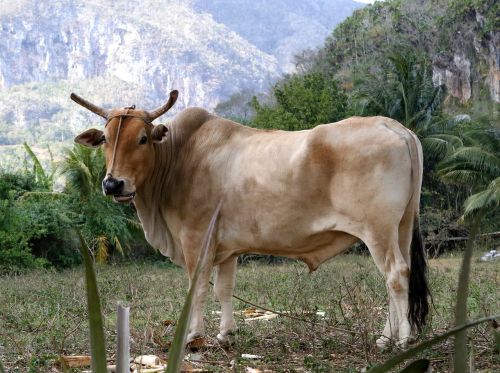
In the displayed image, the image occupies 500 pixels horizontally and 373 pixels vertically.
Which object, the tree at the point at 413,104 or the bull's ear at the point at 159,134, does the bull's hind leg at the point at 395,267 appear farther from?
the tree at the point at 413,104

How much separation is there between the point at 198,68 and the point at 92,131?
182754 mm

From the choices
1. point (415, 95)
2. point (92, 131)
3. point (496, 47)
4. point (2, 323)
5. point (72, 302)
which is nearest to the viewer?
point (92, 131)

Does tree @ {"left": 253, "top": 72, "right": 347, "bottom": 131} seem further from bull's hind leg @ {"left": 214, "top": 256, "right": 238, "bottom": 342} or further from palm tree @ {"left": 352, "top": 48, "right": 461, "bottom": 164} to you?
bull's hind leg @ {"left": 214, "top": 256, "right": 238, "bottom": 342}

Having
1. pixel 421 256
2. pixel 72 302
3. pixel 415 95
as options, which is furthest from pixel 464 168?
pixel 421 256

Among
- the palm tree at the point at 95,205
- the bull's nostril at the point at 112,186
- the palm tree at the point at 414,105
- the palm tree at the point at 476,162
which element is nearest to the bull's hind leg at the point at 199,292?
the bull's nostril at the point at 112,186

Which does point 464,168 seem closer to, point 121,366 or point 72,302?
point 72,302

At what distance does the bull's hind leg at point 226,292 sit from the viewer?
6.30 meters

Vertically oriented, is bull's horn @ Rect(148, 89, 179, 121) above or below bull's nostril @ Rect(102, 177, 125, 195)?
above

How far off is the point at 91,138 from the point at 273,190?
1712 mm

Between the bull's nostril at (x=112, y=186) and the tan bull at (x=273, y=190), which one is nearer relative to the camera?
the tan bull at (x=273, y=190)

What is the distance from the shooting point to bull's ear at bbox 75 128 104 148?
6600 millimetres

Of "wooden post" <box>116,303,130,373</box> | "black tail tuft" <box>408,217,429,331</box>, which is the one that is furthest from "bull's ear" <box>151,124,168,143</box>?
"wooden post" <box>116,303,130,373</box>

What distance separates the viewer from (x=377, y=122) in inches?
228

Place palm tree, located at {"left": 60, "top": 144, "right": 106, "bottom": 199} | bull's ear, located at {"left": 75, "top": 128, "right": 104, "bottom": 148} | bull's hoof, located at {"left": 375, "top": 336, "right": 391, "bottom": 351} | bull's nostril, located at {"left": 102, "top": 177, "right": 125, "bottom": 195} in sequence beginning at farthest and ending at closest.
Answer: palm tree, located at {"left": 60, "top": 144, "right": 106, "bottom": 199}, bull's ear, located at {"left": 75, "top": 128, "right": 104, "bottom": 148}, bull's nostril, located at {"left": 102, "top": 177, "right": 125, "bottom": 195}, bull's hoof, located at {"left": 375, "top": 336, "right": 391, "bottom": 351}
